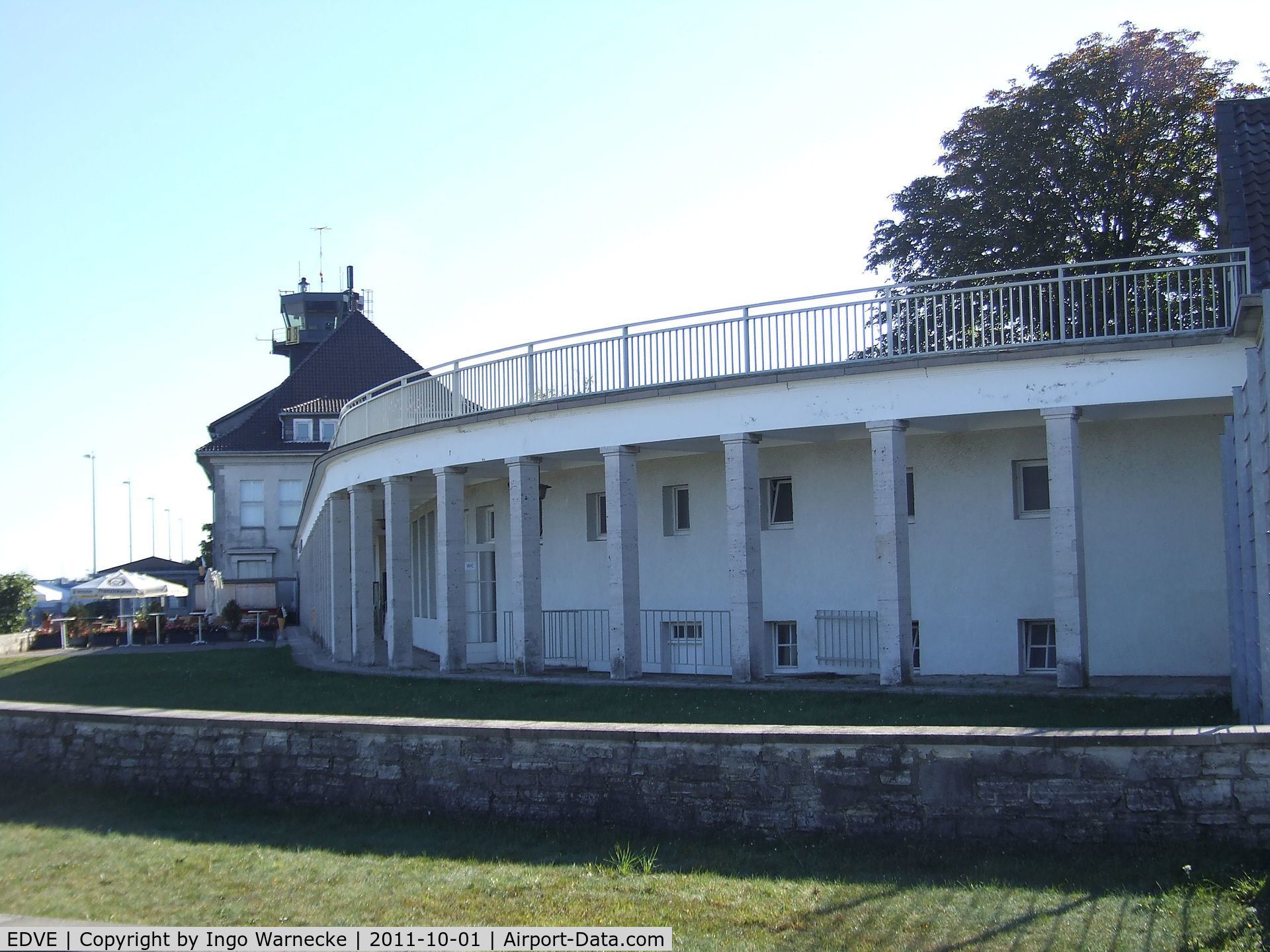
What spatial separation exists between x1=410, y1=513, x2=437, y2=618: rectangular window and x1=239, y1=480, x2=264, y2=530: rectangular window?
20.6m

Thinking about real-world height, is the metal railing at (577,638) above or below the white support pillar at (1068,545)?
below

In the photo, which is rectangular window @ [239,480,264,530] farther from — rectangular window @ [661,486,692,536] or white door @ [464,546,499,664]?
rectangular window @ [661,486,692,536]

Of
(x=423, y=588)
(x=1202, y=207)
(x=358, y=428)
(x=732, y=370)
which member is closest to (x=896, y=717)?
(x=732, y=370)

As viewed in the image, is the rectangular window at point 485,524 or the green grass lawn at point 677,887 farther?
the rectangular window at point 485,524

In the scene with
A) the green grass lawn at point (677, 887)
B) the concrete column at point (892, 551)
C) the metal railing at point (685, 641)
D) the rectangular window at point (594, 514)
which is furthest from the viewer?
the rectangular window at point (594, 514)

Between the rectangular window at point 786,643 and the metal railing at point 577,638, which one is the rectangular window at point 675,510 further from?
the rectangular window at point 786,643

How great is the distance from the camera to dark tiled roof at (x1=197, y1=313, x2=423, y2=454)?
5541cm

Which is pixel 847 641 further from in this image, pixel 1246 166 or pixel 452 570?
pixel 1246 166

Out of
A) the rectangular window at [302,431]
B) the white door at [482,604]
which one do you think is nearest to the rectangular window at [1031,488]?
the white door at [482,604]

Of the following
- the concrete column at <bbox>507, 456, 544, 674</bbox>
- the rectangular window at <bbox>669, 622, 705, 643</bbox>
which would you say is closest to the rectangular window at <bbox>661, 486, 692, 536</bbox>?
the rectangular window at <bbox>669, 622, 705, 643</bbox>

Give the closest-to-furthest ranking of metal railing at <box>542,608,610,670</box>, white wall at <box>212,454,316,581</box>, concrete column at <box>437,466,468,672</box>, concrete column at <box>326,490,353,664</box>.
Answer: concrete column at <box>437,466,468,672</box> < metal railing at <box>542,608,610,670</box> < concrete column at <box>326,490,353,664</box> < white wall at <box>212,454,316,581</box>

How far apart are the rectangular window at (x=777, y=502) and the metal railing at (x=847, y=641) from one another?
167 cm

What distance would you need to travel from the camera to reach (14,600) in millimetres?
42500

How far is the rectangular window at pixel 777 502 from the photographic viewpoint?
69.4 feet
